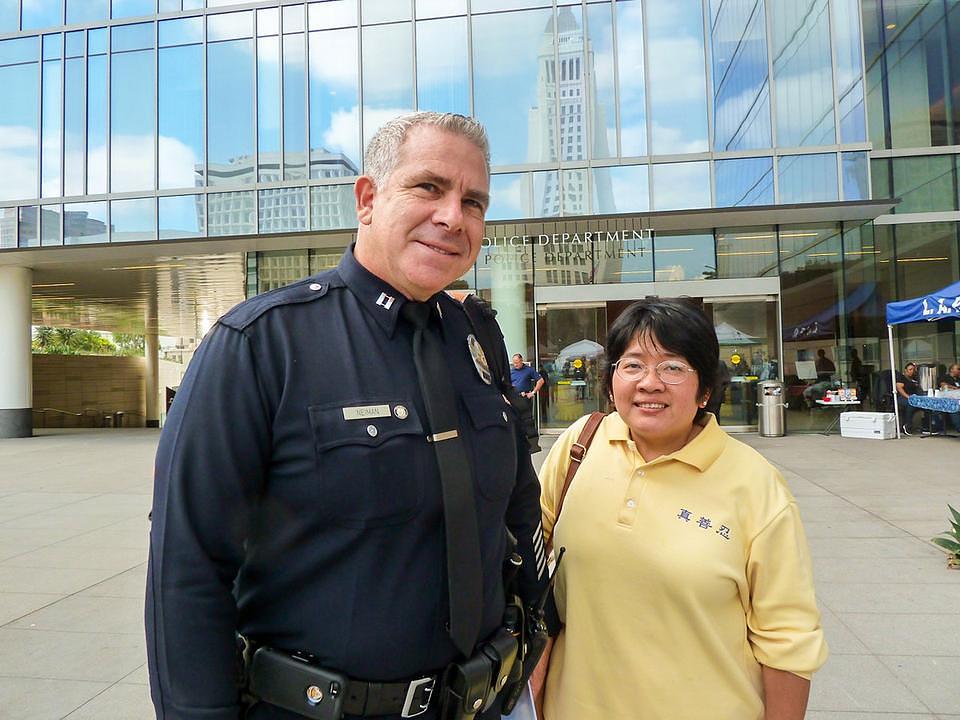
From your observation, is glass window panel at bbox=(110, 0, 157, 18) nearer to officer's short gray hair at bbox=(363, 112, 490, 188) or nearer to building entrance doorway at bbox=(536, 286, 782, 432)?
building entrance doorway at bbox=(536, 286, 782, 432)

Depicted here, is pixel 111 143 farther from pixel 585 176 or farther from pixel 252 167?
pixel 585 176

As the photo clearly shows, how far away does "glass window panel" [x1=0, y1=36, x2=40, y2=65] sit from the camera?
16.6m

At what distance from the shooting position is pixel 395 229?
59.3 inches

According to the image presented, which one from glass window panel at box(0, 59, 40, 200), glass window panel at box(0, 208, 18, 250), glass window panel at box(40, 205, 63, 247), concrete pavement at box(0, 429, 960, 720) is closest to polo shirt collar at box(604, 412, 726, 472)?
concrete pavement at box(0, 429, 960, 720)

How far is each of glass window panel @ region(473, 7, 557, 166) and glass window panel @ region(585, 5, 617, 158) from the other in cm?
83

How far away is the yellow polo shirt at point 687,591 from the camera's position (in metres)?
1.67

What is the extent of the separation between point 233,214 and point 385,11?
584 cm

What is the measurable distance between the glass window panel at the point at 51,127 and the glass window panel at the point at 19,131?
0.22 m

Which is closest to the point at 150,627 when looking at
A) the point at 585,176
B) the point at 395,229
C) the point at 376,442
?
the point at 376,442

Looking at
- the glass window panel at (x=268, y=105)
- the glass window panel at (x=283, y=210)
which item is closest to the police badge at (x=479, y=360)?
the glass window panel at (x=283, y=210)

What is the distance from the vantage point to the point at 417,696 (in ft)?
4.58

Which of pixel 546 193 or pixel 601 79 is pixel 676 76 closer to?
pixel 601 79

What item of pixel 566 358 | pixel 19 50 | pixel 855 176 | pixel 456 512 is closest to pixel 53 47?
pixel 19 50

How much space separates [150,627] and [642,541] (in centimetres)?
118
